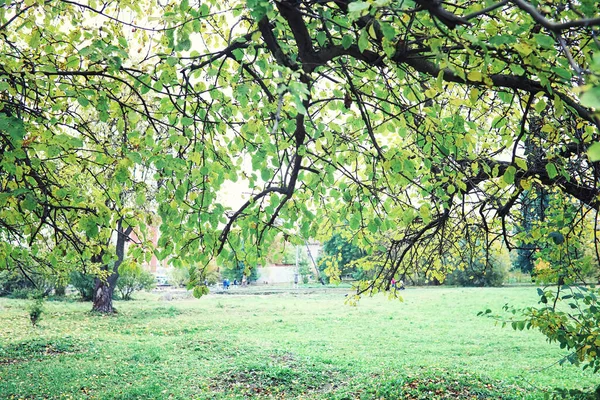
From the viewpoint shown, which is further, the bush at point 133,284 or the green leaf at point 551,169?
the bush at point 133,284

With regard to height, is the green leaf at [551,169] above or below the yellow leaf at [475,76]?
below

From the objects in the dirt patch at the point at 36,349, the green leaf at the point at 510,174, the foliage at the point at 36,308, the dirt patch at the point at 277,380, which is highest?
the green leaf at the point at 510,174

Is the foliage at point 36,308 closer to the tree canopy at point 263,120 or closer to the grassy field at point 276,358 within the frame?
the grassy field at point 276,358

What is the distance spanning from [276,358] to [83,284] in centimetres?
1889

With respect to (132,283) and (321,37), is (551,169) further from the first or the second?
(132,283)

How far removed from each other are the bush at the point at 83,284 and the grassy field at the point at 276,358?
5588 mm

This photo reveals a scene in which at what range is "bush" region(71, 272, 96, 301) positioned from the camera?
2473 cm

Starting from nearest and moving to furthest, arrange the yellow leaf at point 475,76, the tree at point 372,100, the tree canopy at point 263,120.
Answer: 1. the yellow leaf at point 475,76
2. the tree at point 372,100
3. the tree canopy at point 263,120

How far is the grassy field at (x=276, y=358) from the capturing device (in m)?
7.73

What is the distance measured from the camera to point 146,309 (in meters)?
22.0

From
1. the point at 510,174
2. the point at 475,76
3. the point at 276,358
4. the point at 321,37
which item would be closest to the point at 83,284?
the point at 276,358

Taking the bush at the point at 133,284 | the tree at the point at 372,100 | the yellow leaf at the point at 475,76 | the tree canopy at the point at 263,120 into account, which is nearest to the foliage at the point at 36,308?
the tree canopy at the point at 263,120

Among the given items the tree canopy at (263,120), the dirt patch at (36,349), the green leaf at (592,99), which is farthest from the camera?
the dirt patch at (36,349)

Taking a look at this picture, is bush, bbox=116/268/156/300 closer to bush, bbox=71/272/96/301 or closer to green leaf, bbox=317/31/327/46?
bush, bbox=71/272/96/301
